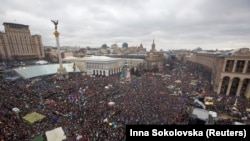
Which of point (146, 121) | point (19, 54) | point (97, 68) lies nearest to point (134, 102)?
point (146, 121)

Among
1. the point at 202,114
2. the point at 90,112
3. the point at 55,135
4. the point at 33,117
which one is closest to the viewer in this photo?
the point at 55,135

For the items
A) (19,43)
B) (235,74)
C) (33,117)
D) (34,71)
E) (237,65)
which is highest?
(19,43)

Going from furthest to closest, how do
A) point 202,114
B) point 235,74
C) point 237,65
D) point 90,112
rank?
point 235,74 < point 237,65 < point 90,112 < point 202,114

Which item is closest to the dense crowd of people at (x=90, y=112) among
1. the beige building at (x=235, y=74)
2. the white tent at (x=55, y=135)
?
the white tent at (x=55, y=135)

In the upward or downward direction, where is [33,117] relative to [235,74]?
downward

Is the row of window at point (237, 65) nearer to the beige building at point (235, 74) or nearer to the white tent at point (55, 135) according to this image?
the beige building at point (235, 74)

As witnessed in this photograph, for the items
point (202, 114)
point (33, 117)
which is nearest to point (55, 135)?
point (33, 117)

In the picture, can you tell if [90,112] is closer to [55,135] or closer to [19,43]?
[55,135]
